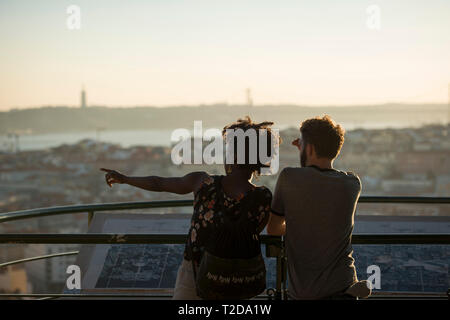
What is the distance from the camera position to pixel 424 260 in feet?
14.9

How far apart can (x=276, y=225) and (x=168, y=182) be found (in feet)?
1.97

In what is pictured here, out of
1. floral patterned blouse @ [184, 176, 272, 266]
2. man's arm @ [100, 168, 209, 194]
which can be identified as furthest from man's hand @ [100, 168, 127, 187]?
floral patterned blouse @ [184, 176, 272, 266]

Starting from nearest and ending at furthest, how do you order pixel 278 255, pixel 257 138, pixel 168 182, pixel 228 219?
pixel 228 219
pixel 257 138
pixel 168 182
pixel 278 255

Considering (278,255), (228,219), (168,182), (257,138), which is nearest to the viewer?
(228,219)

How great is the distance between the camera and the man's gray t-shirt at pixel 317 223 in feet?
8.95

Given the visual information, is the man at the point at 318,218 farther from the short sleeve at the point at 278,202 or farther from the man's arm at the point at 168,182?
the man's arm at the point at 168,182

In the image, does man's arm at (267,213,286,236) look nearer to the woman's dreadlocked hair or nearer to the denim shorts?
the woman's dreadlocked hair

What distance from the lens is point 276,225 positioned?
282cm

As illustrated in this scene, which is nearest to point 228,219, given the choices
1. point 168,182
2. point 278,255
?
point 168,182

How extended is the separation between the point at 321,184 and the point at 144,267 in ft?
7.79

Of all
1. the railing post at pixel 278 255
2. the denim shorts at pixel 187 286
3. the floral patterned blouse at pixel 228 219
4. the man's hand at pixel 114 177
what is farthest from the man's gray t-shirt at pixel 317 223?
the man's hand at pixel 114 177

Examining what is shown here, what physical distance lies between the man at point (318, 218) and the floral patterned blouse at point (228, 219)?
102 millimetres

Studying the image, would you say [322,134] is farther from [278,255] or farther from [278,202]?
[278,255]
